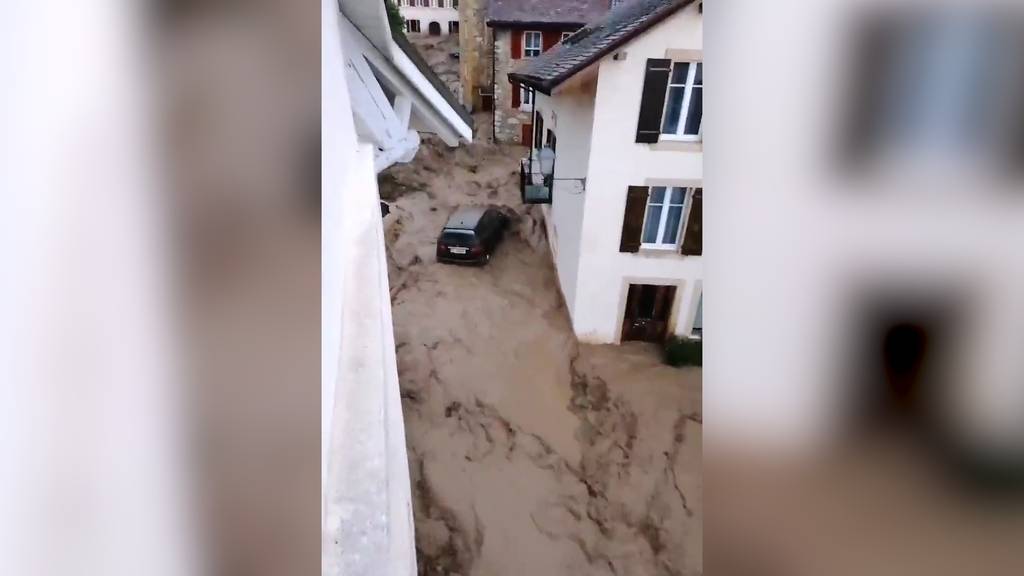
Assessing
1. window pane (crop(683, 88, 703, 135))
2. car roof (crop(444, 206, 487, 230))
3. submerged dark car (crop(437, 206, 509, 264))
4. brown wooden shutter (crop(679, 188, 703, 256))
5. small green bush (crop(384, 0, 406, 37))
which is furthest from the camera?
car roof (crop(444, 206, 487, 230))

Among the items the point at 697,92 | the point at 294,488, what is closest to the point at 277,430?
the point at 294,488

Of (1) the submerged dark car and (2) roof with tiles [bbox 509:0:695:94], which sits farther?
(1) the submerged dark car

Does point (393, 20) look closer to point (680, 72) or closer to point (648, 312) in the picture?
point (680, 72)

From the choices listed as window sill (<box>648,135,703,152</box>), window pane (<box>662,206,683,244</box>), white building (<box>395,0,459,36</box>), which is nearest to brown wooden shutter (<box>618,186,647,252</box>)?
window pane (<box>662,206,683,244</box>)

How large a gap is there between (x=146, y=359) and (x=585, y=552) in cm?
→ 355

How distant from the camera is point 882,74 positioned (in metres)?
0.37

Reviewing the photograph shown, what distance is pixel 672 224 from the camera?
473 cm

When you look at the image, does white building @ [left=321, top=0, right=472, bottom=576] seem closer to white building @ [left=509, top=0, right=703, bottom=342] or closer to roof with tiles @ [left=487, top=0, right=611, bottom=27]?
white building @ [left=509, top=0, right=703, bottom=342]

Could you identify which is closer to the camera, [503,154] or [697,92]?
[697,92]

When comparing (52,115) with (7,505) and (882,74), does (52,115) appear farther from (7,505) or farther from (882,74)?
(882,74)

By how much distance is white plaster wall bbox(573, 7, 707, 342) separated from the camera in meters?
4.16

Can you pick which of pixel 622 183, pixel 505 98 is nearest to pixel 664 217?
pixel 622 183

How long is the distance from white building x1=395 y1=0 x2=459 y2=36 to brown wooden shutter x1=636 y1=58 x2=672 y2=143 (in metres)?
9.81

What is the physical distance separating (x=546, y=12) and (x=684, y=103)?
200 inches
